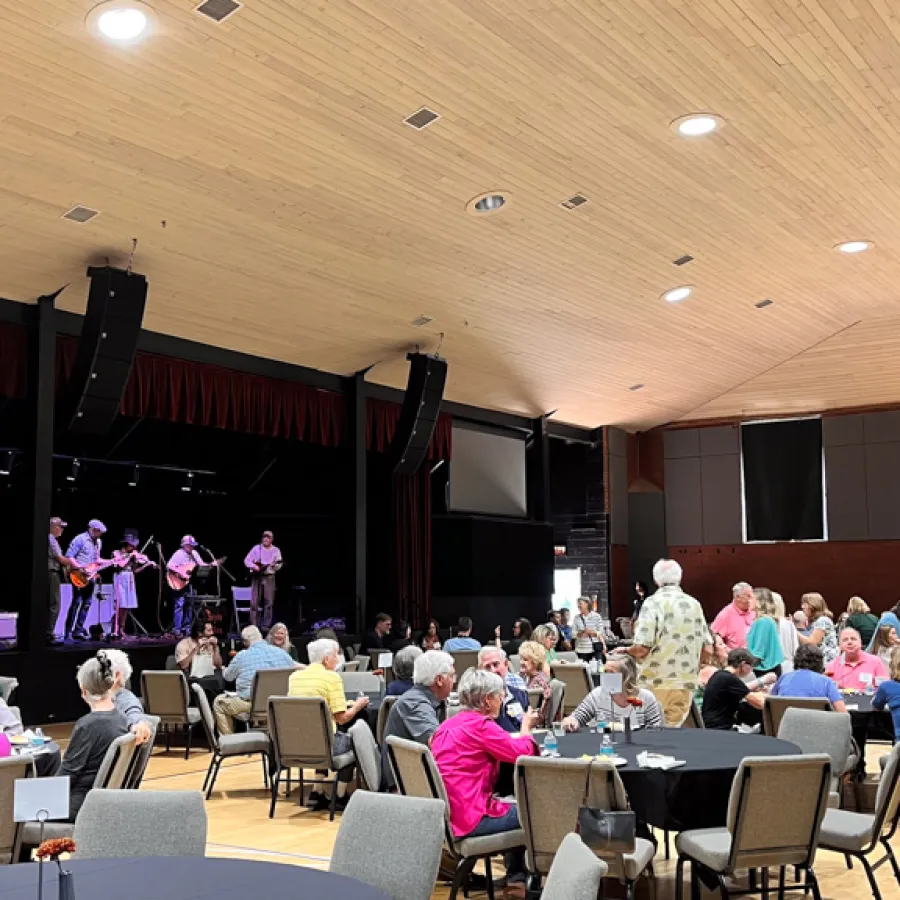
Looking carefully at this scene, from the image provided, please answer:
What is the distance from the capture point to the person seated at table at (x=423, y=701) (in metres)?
5.79

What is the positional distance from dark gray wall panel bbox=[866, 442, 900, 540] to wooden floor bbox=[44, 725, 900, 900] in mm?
8930

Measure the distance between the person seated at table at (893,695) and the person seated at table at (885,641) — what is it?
8.48ft

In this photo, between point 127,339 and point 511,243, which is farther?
point 511,243

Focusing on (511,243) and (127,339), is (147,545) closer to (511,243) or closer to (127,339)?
(127,339)

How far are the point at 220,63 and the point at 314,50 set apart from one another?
614 millimetres

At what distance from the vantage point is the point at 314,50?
7.64 m

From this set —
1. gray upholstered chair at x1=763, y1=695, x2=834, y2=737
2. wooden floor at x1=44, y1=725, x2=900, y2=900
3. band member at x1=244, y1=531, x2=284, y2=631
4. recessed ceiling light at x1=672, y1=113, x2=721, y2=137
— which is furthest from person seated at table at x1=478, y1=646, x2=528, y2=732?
band member at x1=244, y1=531, x2=284, y2=631

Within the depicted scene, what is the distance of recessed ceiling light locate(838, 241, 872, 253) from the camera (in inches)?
488

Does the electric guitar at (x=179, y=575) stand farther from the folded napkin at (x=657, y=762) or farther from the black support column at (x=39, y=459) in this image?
the folded napkin at (x=657, y=762)

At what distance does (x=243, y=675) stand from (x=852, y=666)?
4609mm

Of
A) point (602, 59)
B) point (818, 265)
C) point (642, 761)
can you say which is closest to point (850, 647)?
point (642, 761)

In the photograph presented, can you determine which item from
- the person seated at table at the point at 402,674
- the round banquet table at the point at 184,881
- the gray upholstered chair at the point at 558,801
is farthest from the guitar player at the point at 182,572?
the round banquet table at the point at 184,881

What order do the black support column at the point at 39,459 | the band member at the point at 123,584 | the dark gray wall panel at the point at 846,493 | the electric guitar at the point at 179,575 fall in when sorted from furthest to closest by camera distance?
the dark gray wall panel at the point at 846,493, the electric guitar at the point at 179,575, the band member at the point at 123,584, the black support column at the point at 39,459

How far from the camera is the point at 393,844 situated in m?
3.43
